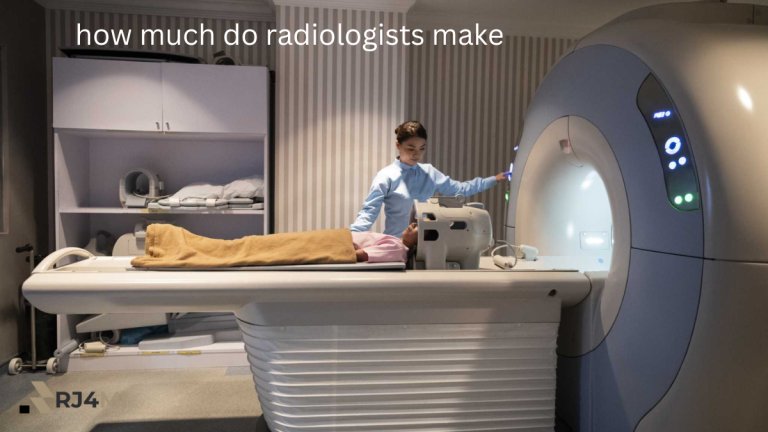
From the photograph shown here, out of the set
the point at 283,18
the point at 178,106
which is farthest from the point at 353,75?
the point at 178,106

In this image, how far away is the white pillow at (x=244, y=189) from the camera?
3277mm

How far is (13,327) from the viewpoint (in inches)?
122

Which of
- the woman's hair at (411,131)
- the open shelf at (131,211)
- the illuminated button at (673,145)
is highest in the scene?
the woman's hair at (411,131)

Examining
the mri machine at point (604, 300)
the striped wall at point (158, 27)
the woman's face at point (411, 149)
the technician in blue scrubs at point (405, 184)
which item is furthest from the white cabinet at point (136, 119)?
the mri machine at point (604, 300)

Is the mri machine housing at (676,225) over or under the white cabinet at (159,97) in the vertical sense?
under

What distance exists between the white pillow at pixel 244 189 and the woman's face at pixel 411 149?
1042 mm

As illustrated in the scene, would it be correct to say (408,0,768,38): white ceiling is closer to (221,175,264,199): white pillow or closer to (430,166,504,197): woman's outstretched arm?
(430,166,504,197): woman's outstretched arm

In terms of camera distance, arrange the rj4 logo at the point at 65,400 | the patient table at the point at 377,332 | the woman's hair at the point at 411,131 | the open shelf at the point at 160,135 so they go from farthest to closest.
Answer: the open shelf at the point at 160,135
the woman's hair at the point at 411,131
the rj4 logo at the point at 65,400
the patient table at the point at 377,332

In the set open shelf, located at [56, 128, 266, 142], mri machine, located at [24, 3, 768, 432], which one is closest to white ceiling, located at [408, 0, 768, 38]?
open shelf, located at [56, 128, 266, 142]

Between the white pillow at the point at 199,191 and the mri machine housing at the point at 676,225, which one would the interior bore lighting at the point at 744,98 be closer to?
the mri machine housing at the point at 676,225

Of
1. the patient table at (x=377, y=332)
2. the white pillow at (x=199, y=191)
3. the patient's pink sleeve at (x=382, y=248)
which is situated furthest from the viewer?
the white pillow at (x=199, y=191)

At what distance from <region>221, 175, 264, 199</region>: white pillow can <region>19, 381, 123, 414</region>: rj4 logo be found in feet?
4.53

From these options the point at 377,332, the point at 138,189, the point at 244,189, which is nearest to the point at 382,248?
the point at 377,332

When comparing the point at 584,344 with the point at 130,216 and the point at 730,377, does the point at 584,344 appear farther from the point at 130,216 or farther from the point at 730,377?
the point at 130,216
